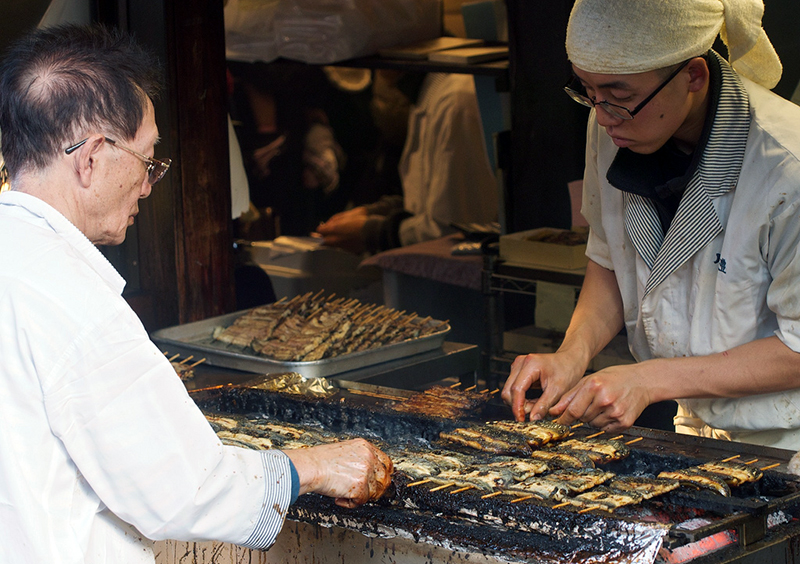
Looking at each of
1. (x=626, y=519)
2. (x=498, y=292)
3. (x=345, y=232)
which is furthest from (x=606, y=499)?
(x=345, y=232)

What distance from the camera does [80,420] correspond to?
5.80 ft

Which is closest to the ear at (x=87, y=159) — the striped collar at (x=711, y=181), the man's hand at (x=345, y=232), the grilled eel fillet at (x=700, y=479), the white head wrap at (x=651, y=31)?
the white head wrap at (x=651, y=31)

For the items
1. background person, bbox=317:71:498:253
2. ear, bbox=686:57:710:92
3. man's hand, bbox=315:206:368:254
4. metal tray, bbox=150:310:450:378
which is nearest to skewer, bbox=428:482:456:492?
ear, bbox=686:57:710:92

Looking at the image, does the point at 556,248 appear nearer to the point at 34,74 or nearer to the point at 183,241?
the point at 183,241

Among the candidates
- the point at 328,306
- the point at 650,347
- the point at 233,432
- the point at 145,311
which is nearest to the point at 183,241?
the point at 145,311

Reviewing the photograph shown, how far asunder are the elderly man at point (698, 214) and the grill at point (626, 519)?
0.66ft

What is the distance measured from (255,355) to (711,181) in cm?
261

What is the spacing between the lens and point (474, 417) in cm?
342

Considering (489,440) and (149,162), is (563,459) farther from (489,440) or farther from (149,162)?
(149,162)

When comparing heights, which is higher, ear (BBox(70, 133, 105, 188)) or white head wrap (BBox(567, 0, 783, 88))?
white head wrap (BBox(567, 0, 783, 88))

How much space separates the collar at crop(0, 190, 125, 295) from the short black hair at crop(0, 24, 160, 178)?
0.26ft

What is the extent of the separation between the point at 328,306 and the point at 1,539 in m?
3.65

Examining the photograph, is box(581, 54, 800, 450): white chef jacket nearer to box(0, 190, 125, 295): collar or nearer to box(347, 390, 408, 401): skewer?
box(347, 390, 408, 401): skewer

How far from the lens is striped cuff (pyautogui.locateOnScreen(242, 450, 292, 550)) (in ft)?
6.61
